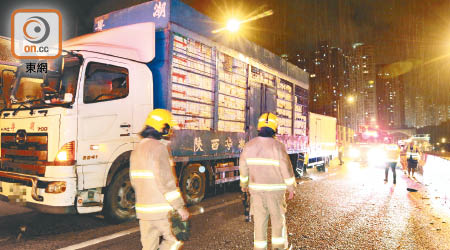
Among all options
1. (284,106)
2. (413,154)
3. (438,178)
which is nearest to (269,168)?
(284,106)

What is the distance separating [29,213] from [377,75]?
579 ft

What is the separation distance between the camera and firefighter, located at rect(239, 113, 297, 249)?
316cm

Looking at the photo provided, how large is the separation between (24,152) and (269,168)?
361 cm

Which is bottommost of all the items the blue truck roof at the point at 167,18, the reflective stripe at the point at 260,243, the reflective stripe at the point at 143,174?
the reflective stripe at the point at 260,243

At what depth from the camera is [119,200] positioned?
4906 millimetres

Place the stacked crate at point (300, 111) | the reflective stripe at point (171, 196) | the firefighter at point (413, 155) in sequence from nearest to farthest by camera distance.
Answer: the reflective stripe at point (171, 196) < the stacked crate at point (300, 111) < the firefighter at point (413, 155)

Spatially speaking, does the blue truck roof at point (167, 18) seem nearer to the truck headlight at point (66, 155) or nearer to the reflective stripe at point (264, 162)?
the truck headlight at point (66, 155)

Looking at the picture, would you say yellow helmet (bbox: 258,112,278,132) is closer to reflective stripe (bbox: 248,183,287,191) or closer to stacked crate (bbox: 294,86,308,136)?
reflective stripe (bbox: 248,183,287,191)

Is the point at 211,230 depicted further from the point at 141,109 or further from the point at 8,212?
the point at 8,212

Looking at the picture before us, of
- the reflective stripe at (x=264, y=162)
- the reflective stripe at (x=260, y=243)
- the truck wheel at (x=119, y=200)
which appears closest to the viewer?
the reflective stripe at (x=260, y=243)

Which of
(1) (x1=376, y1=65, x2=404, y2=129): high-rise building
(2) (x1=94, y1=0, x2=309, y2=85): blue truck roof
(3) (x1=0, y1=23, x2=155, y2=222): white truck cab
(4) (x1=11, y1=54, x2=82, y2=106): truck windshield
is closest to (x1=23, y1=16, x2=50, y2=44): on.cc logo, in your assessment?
(2) (x1=94, y1=0, x2=309, y2=85): blue truck roof

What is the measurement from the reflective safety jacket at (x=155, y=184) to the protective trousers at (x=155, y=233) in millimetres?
54

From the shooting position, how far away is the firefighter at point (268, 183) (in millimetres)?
3156

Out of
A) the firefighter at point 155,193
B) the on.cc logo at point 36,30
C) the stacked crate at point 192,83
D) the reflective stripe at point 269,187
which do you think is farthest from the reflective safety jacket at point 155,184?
the on.cc logo at point 36,30
